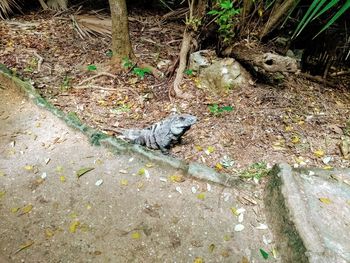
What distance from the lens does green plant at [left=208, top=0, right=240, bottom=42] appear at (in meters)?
3.96

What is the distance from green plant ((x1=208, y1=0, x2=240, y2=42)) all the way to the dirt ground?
832 mm

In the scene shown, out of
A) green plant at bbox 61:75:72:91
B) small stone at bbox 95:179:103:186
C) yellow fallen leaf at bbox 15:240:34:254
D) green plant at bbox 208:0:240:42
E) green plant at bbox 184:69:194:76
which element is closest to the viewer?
yellow fallen leaf at bbox 15:240:34:254

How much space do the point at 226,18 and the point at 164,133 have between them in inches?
78.2

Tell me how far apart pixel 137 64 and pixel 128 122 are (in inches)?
54.7

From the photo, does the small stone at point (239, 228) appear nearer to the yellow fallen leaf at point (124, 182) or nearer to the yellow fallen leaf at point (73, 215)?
the yellow fallen leaf at point (124, 182)

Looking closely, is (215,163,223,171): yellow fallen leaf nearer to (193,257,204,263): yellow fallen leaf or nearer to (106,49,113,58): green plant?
(193,257,204,263): yellow fallen leaf

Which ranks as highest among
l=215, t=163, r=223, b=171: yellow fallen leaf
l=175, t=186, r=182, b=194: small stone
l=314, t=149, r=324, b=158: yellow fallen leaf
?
l=314, t=149, r=324, b=158: yellow fallen leaf

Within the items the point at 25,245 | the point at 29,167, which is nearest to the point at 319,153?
the point at 25,245

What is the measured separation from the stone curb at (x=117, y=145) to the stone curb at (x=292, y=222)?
39cm

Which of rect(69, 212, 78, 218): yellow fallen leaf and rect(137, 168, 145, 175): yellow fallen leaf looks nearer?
rect(69, 212, 78, 218): yellow fallen leaf

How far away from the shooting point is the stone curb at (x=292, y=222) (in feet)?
6.65

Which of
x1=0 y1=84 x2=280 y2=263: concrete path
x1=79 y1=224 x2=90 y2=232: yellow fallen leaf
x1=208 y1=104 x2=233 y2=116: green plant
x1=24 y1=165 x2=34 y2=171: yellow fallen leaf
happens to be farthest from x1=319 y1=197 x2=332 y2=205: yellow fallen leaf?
x1=24 y1=165 x2=34 y2=171: yellow fallen leaf

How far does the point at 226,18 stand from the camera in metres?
4.05

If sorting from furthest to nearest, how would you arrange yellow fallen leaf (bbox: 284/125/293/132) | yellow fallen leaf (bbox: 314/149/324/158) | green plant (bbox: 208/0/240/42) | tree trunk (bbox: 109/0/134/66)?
1. tree trunk (bbox: 109/0/134/66)
2. green plant (bbox: 208/0/240/42)
3. yellow fallen leaf (bbox: 284/125/293/132)
4. yellow fallen leaf (bbox: 314/149/324/158)
